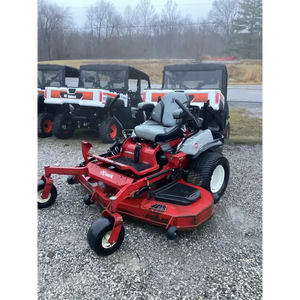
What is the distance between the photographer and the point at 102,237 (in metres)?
1.88

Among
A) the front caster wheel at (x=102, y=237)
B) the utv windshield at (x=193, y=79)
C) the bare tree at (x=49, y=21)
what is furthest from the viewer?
the utv windshield at (x=193, y=79)

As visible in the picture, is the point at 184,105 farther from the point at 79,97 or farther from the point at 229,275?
the point at 79,97

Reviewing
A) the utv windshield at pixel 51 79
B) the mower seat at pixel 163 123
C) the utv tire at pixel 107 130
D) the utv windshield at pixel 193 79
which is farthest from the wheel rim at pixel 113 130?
the mower seat at pixel 163 123

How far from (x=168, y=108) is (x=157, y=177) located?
2.83 feet

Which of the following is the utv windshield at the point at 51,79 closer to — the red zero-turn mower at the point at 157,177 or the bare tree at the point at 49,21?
the red zero-turn mower at the point at 157,177

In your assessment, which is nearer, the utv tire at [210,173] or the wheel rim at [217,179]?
the utv tire at [210,173]

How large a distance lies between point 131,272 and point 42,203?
3.98ft

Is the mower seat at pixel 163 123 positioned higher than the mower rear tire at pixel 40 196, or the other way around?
the mower seat at pixel 163 123

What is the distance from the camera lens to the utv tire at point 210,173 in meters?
2.71

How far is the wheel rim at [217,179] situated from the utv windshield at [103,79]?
3.31 m

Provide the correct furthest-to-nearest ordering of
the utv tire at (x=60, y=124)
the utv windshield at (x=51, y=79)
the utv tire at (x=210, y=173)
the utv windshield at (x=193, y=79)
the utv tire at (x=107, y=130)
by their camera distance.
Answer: the utv windshield at (x=51, y=79), the utv tire at (x=60, y=124), the utv tire at (x=107, y=130), the utv windshield at (x=193, y=79), the utv tire at (x=210, y=173)

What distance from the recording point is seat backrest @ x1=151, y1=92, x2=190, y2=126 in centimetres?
299
